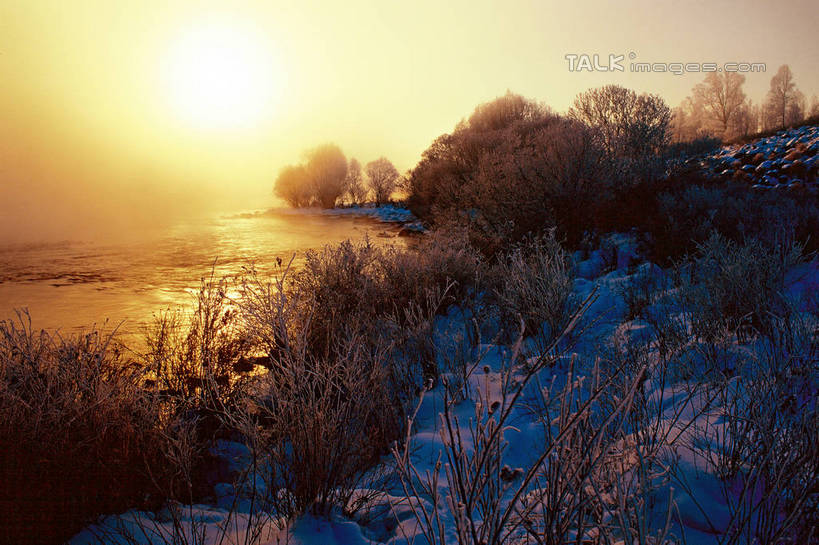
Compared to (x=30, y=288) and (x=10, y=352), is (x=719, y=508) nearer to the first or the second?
(x=10, y=352)

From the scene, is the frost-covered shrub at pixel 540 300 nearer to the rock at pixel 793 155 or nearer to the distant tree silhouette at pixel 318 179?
the rock at pixel 793 155

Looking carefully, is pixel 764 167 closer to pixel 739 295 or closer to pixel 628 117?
pixel 628 117

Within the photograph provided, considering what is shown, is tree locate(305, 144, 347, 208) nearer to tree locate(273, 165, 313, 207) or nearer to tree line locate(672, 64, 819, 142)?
tree locate(273, 165, 313, 207)

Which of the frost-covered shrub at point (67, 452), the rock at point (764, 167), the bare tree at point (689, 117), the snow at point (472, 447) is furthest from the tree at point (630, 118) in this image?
the bare tree at point (689, 117)

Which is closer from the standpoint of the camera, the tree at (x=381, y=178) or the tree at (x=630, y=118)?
the tree at (x=630, y=118)

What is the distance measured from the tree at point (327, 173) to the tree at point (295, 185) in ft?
3.07

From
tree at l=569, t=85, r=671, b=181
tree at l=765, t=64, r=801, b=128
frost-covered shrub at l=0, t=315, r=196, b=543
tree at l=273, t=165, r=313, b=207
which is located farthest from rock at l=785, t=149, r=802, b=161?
tree at l=273, t=165, r=313, b=207

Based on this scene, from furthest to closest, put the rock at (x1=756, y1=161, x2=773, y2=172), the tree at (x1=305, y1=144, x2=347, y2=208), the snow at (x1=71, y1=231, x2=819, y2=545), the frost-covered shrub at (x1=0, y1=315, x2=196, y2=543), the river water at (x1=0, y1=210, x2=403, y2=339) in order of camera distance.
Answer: the tree at (x1=305, y1=144, x2=347, y2=208)
the rock at (x1=756, y1=161, x2=773, y2=172)
the river water at (x1=0, y1=210, x2=403, y2=339)
the frost-covered shrub at (x1=0, y1=315, x2=196, y2=543)
the snow at (x1=71, y1=231, x2=819, y2=545)

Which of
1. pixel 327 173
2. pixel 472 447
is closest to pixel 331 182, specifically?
pixel 327 173

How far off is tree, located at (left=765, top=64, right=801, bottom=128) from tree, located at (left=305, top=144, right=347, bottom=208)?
5517cm

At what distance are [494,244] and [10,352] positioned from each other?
9240 millimetres

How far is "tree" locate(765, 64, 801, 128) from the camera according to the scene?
5000 centimetres

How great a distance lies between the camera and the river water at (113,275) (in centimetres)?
802

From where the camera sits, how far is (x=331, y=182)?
60.2 m
